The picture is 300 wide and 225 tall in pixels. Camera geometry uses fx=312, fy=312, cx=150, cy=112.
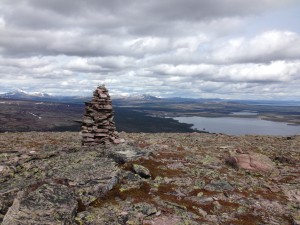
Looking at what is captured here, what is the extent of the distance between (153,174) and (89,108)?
14.3 metres

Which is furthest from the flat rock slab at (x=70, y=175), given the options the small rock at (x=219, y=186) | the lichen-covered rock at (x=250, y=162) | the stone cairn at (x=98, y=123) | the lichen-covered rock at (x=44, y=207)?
the lichen-covered rock at (x=250, y=162)

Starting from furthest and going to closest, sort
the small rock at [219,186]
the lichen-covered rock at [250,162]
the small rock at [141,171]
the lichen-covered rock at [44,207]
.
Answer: the lichen-covered rock at [250,162] < the small rock at [141,171] < the small rock at [219,186] < the lichen-covered rock at [44,207]

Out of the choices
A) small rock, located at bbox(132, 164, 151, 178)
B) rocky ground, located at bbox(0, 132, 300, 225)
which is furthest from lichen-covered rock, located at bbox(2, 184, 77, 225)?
small rock, located at bbox(132, 164, 151, 178)

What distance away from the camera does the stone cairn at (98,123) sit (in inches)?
1489

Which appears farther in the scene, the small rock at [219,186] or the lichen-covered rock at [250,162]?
the lichen-covered rock at [250,162]

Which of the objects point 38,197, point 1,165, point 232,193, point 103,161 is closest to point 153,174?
point 103,161

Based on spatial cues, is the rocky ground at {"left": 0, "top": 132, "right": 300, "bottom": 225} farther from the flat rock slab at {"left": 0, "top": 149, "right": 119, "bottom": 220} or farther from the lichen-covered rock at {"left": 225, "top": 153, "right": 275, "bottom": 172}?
the lichen-covered rock at {"left": 225, "top": 153, "right": 275, "bottom": 172}

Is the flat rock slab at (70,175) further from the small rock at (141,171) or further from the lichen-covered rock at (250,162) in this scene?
the lichen-covered rock at (250,162)

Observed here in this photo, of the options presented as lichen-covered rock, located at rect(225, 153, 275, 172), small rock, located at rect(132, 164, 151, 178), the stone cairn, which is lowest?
lichen-covered rock, located at rect(225, 153, 275, 172)

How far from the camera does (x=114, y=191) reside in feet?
74.4

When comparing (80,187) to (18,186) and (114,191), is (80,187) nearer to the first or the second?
(114,191)

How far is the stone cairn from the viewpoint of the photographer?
1489 inches

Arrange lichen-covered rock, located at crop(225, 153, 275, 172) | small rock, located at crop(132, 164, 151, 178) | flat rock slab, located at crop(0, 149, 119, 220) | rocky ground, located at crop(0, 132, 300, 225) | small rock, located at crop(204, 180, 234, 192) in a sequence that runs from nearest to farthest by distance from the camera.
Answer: rocky ground, located at crop(0, 132, 300, 225) → flat rock slab, located at crop(0, 149, 119, 220) → small rock, located at crop(204, 180, 234, 192) → small rock, located at crop(132, 164, 151, 178) → lichen-covered rock, located at crop(225, 153, 275, 172)

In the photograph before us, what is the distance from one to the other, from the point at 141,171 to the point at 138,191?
3.01 meters
